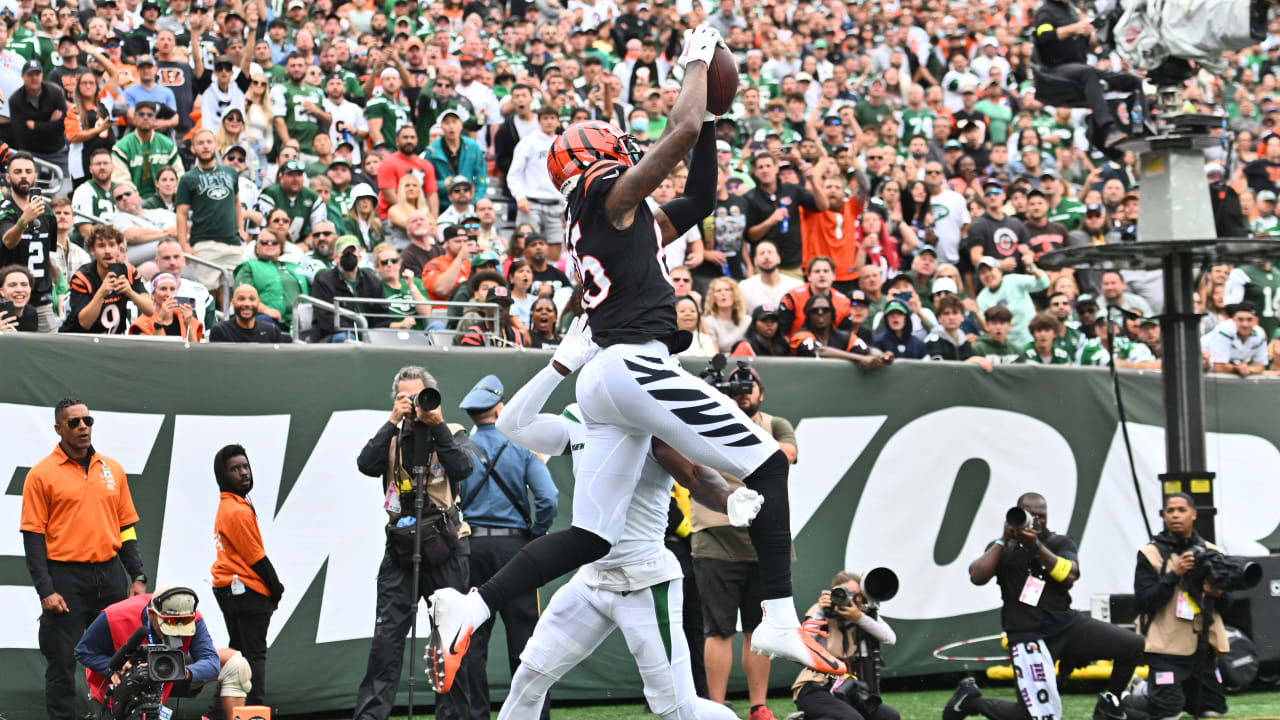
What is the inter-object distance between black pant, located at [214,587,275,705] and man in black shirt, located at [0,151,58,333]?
2.84m

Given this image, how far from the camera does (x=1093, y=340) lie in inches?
530

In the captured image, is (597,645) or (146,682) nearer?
(597,645)

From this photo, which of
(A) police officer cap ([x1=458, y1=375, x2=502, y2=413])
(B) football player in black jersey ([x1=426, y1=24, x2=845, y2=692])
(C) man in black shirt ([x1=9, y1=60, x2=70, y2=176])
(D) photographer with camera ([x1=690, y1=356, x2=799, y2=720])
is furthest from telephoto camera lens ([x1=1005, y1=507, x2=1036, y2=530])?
(C) man in black shirt ([x1=9, y1=60, x2=70, y2=176])

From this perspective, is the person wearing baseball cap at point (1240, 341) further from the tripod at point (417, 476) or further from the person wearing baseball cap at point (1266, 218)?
the tripod at point (417, 476)

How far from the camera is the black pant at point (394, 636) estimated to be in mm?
7879

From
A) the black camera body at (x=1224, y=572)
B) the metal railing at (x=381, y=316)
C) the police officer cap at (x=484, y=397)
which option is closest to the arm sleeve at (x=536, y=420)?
the police officer cap at (x=484, y=397)

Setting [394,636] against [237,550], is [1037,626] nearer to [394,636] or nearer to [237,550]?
[394,636]

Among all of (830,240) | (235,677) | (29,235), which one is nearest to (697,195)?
(235,677)

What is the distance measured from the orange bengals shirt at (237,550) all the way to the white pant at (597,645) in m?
3.08

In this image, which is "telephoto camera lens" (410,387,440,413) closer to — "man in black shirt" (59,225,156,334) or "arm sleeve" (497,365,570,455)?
"arm sleeve" (497,365,570,455)

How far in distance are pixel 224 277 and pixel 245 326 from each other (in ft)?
4.61

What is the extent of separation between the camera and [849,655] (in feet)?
27.9

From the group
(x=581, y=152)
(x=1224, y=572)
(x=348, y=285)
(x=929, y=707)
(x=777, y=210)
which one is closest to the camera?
(x=581, y=152)

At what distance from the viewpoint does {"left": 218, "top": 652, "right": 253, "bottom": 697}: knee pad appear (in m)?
7.97
